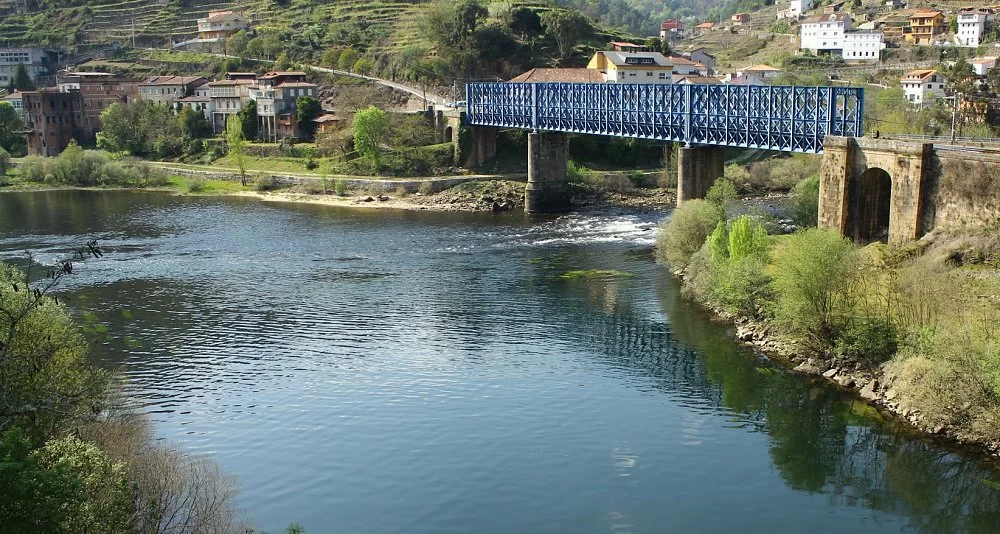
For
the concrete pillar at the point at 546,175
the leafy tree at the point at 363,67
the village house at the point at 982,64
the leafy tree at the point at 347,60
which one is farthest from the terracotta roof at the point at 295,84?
the village house at the point at 982,64

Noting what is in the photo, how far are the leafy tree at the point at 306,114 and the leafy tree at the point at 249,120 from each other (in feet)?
16.2

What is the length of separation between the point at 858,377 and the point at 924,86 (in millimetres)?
75792

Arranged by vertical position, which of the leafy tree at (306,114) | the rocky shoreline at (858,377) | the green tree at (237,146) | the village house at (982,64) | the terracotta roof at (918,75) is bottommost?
the rocky shoreline at (858,377)

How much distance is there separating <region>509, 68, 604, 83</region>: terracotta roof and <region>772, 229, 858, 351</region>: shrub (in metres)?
58.2

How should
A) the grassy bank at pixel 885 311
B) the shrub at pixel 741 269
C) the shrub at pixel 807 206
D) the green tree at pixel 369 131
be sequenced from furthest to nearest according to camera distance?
the green tree at pixel 369 131, the shrub at pixel 807 206, the shrub at pixel 741 269, the grassy bank at pixel 885 311

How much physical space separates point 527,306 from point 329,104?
66549mm

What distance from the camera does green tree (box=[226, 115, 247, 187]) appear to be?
9569cm

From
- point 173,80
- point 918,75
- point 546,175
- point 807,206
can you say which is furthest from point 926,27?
point 173,80

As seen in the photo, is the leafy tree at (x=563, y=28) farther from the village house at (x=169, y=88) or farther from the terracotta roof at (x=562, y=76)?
the village house at (x=169, y=88)

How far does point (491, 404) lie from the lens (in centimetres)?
3447

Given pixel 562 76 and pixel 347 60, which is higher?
pixel 347 60

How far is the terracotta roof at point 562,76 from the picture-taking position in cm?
9262

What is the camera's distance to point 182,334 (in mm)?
43344

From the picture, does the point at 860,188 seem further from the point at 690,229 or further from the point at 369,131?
the point at 369,131
